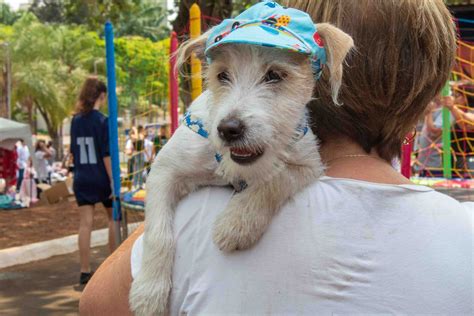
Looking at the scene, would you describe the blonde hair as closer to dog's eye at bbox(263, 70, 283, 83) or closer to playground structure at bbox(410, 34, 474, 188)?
dog's eye at bbox(263, 70, 283, 83)

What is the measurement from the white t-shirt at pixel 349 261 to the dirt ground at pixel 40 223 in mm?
6191

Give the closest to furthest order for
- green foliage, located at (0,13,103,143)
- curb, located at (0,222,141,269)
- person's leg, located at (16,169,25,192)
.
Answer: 1. curb, located at (0,222,141,269)
2. person's leg, located at (16,169,25,192)
3. green foliage, located at (0,13,103,143)

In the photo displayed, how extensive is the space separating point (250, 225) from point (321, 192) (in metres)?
0.20

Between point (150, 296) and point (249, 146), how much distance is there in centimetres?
47

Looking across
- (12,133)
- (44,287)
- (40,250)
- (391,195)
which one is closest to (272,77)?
(391,195)

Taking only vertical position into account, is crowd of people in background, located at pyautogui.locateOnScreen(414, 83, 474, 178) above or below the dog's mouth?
below

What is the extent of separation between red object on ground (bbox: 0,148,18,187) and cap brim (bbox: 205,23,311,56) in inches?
569

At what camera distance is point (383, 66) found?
1.53 metres

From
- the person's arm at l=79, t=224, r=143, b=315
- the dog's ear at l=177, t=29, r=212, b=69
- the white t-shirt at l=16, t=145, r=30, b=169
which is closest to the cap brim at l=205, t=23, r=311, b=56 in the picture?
the dog's ear at l=177, t=29, r=212, b=69

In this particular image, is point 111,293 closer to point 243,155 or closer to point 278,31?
point 243,155

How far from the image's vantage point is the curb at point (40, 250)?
789 cm

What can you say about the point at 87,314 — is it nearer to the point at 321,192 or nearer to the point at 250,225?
the point at 250,225

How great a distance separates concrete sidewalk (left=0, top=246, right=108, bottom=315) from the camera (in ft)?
20.1

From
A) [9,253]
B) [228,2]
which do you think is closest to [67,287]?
[9,253]
